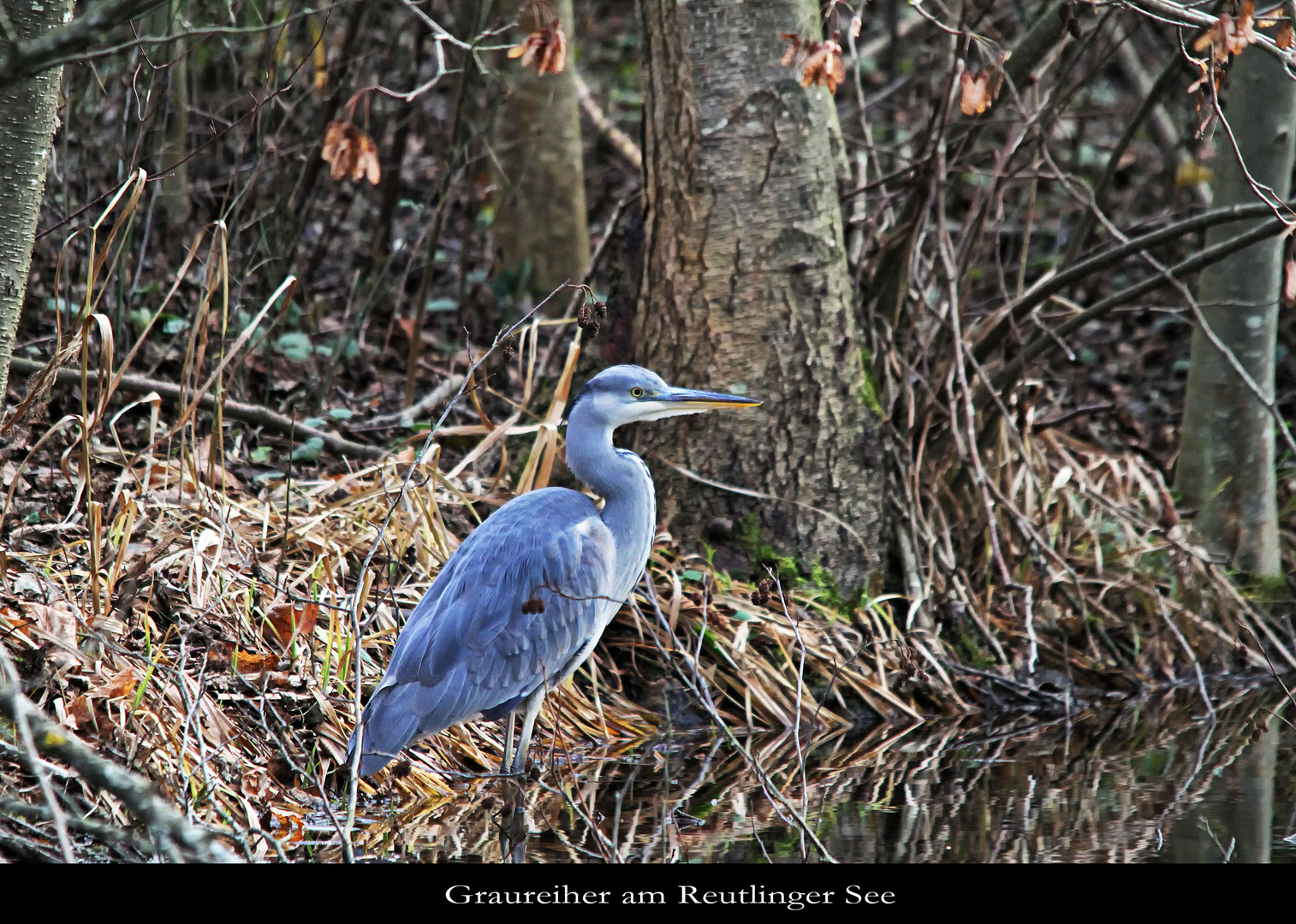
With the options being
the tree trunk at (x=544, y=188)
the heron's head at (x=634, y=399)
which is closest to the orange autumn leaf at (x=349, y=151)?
the heron's head at (x=634, y=399)

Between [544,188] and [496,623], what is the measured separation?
12.5ft

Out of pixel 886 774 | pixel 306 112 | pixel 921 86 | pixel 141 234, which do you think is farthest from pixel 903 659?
pixel 921 86

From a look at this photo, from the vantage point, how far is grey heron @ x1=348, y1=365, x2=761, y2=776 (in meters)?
3.60

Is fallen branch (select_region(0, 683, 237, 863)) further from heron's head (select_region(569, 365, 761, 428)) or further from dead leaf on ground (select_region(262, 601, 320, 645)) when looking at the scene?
heron's head (select_region(569, 365, 761, 428))

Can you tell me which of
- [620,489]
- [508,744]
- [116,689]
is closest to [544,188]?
[620,489]

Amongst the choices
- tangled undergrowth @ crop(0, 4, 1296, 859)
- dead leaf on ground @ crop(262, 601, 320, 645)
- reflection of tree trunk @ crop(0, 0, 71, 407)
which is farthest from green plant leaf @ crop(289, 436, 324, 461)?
reflection of tree trunk @ crop(0, 0, 71, 407)

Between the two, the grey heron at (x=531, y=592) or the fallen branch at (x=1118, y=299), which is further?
the fallen branch at (x=1118, y=299)

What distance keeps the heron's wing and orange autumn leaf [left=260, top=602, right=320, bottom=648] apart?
51 cm

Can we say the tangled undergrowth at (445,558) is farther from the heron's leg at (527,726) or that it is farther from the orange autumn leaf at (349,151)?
the orange autumn leaf at (349,151)

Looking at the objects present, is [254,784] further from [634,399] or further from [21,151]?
→ [21,151]

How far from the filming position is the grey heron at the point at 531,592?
142 inches

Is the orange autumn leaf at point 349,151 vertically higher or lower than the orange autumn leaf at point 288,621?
higher

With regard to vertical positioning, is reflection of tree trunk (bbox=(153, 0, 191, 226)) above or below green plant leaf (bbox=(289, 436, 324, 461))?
above
